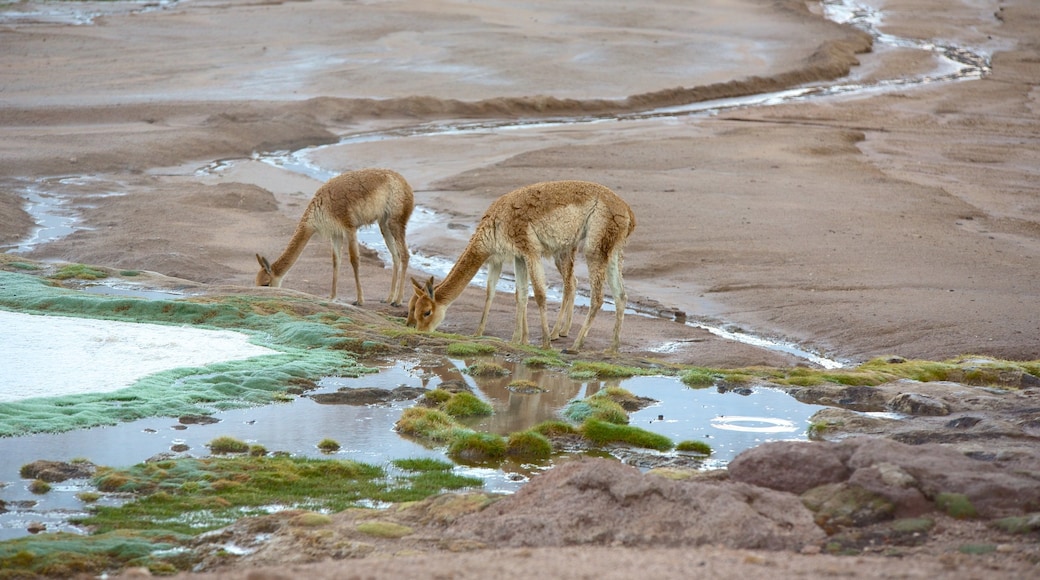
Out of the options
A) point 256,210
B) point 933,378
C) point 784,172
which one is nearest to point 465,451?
point 933,378

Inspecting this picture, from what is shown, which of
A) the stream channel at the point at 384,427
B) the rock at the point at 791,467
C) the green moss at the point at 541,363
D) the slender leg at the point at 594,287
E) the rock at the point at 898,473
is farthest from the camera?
the slender leg at the point at 594,287

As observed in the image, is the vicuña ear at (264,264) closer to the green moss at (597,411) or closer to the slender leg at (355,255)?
the slender leg at (355,255)

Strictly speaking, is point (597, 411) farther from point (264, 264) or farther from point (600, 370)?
point (264, 264)

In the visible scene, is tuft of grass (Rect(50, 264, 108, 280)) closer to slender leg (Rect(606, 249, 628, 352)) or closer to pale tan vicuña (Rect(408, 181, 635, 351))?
pale tan vicuña (Rect(408, 181, 635, 351))

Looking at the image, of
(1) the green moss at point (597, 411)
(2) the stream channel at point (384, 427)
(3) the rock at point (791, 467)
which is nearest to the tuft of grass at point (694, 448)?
(2) the stream channel at point (384, 427)

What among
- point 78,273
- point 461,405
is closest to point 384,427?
point 461,405

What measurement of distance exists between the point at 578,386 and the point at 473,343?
6.57 feet

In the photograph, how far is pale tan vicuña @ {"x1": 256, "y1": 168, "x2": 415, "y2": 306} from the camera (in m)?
17.0

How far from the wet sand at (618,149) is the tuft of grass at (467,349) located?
2444mm

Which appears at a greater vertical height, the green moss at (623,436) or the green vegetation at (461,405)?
the green moss at (623,436)

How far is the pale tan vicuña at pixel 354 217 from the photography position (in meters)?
17.0

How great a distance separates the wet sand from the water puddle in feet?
10.6

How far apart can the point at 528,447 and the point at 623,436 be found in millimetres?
904

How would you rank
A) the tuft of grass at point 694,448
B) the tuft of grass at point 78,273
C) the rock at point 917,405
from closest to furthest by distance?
1. the tuft of grass at point 694,448
2. the rock at point 917,405
3. the tuft of grass at point 78,273
